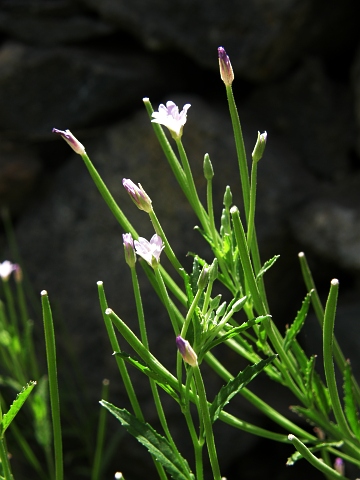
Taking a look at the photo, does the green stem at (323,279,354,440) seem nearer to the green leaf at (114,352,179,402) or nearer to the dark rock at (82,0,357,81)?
the green leaf at (114,352,179,402)

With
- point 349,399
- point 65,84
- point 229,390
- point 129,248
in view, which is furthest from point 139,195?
point 65,84

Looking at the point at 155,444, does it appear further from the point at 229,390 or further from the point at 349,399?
the point at 349,399

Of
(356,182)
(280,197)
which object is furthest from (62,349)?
(356,182)

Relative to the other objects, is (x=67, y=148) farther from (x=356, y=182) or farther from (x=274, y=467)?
(x=274, y=467)

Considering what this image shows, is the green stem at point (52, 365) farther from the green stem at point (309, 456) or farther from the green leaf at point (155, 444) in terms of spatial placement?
the green stem at point (309, 456)

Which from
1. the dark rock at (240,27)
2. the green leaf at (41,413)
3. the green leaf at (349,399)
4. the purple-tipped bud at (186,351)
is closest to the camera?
the purple-tipped bud at (186,351)

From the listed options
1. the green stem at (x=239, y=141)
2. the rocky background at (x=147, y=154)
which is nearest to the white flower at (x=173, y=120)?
the green stem at (x=239, y=141)
